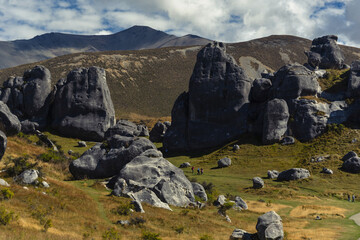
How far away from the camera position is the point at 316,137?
6706cm

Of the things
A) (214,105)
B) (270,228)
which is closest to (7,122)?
(270,228)

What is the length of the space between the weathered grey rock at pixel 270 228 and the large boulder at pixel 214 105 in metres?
52.2

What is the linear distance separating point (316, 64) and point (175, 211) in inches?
3572

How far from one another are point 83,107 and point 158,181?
5686 centimetres

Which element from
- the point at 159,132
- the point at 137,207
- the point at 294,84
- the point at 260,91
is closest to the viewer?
the point at 137,207

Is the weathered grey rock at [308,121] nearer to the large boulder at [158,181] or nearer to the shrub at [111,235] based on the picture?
the large boulder at [158,181]

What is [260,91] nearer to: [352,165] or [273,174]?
[273,174]

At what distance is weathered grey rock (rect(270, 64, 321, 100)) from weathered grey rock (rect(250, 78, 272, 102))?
188 centimetres

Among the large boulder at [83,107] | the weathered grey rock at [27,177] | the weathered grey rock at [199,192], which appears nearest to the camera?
the weathered grey rock at [27,177]

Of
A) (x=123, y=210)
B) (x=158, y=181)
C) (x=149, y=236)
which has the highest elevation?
(x=158, y=181)

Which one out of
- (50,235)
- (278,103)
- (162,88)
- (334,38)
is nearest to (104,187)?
(50,235)

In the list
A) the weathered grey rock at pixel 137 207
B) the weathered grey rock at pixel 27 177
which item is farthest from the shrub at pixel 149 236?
the weathered grey rock at pixel 27 177

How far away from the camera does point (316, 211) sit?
115 ft

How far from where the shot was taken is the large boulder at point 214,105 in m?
73.4
